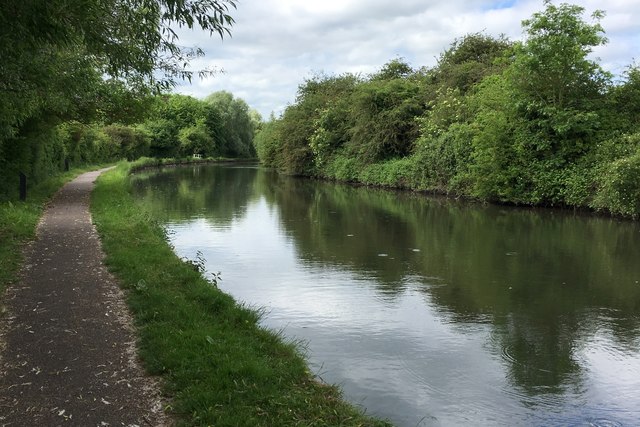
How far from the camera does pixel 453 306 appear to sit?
9523 mm

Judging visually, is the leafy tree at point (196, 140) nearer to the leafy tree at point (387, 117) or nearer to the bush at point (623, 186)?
the leafy tree at point (387, 117)

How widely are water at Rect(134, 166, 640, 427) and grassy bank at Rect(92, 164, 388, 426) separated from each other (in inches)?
33.4

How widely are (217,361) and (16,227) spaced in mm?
8904

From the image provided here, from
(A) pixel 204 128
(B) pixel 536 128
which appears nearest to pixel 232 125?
(A) pixel 204 128

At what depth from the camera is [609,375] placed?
22.2ft

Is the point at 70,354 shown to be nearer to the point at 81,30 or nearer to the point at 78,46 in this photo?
the point at 81,30

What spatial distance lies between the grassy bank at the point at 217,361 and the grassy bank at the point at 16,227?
5.15ft

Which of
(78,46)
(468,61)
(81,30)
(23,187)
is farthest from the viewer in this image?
(468,61)

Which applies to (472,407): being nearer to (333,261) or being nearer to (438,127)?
(333,261)

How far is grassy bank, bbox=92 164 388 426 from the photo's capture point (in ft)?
14.9

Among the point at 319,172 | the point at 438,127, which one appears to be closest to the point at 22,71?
the point at 438,127

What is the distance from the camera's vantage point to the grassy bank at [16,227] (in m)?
8.71

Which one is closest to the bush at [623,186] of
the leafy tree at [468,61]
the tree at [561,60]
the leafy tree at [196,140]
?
the tree at [561,60]

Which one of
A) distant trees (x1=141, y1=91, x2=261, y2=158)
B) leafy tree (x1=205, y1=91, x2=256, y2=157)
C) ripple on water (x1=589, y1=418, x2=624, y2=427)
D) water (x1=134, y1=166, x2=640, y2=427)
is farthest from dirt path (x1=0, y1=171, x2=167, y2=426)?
leafy tree (x1=205, y1=91, x2=256, y2=157)
